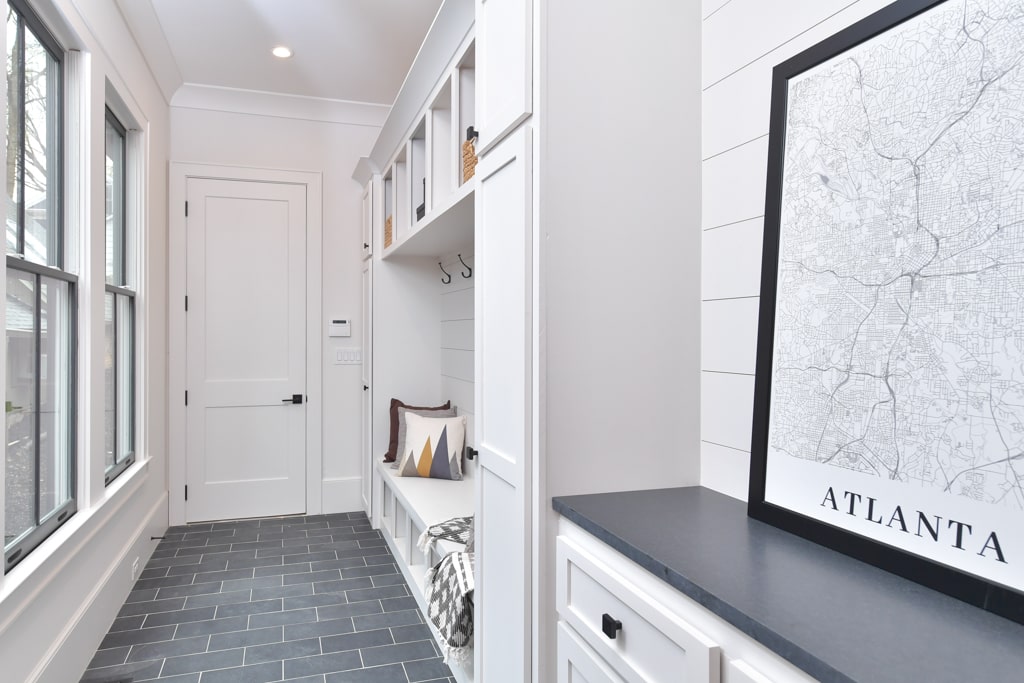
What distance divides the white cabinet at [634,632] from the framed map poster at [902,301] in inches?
11.3

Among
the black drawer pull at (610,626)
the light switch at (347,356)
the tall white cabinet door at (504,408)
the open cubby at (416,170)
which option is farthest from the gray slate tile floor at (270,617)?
the open cubby at (416,170)

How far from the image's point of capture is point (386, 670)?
7.73 ft

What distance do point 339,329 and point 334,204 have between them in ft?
2.96

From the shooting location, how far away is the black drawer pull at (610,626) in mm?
1077

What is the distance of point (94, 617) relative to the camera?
2465 millimetres

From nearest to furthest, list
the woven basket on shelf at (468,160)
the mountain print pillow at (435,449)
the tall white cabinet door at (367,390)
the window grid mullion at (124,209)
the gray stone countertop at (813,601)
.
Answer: the gray stone countertop at (813,601), the woven basket on shelf at (468,160), the window grid mullion at (124,209), the mountain print pillow at (435,449), the tall white cabinet door at (367,390)

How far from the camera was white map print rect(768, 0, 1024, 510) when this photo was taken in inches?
33.1

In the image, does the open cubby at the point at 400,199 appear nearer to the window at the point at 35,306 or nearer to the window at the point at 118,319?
the window at the point at 118,319

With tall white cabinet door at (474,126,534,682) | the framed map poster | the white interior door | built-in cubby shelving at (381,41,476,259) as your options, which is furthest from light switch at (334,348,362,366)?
the framed map poster

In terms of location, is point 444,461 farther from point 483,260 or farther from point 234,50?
point 234,50

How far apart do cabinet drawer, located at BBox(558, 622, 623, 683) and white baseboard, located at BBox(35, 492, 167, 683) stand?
1.66 meters

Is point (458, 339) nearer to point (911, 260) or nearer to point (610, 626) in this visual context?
point (610, 626)

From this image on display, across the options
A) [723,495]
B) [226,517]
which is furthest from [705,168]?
[226,517]

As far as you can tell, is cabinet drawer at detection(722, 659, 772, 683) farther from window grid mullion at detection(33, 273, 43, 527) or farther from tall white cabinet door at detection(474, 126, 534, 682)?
window grid mullion at detection(33, 273, 43, 527)
